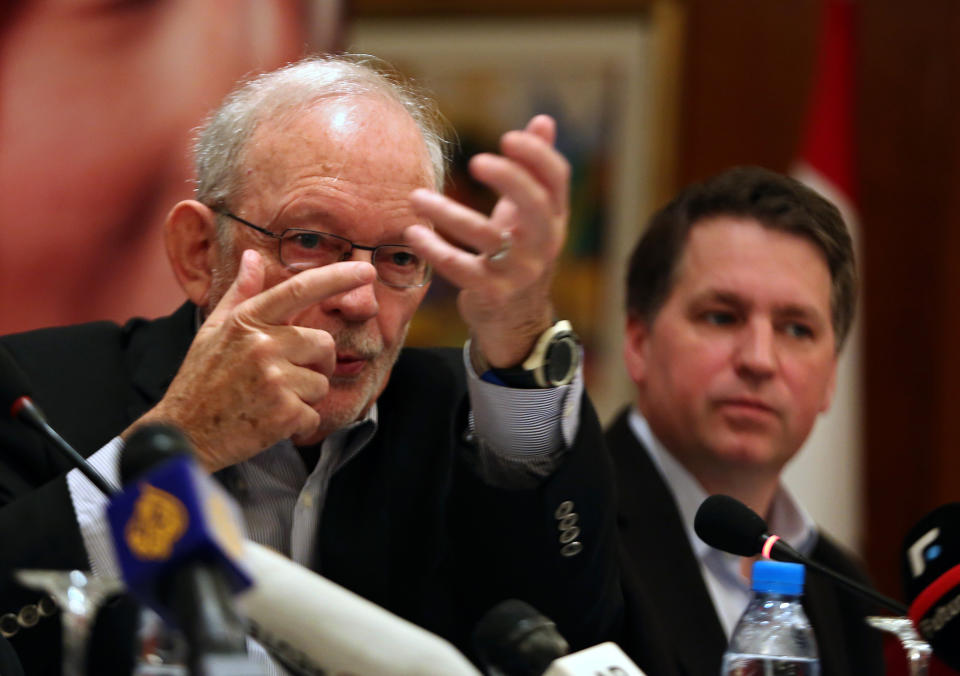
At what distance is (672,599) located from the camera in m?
1.95

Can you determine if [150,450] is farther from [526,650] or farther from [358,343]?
[358,343]

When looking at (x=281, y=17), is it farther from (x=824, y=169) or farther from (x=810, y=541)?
(x=824, y=169)

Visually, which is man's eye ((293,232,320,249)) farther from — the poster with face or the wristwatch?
the poster with face

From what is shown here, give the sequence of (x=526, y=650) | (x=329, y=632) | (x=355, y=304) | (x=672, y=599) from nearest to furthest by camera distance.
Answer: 1. (x=329, y=632)
2. (x=526, y=650)
3. (x=355, y=304)
4. (x=672, y=599)

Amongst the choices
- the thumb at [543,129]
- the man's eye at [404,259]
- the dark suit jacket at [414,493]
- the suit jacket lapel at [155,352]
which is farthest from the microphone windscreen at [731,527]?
the suit jacket lapel at [155,352]

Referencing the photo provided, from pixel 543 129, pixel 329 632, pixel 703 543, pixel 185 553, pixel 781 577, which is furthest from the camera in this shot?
pixel 703 543

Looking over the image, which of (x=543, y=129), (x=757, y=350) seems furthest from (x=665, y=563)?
(x=543, y=129)

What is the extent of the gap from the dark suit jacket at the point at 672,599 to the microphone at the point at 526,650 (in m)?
0.64

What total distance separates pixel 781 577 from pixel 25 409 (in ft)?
2.82

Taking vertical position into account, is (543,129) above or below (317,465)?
above

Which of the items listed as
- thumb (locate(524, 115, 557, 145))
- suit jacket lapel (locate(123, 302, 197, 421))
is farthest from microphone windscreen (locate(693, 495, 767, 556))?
suit jacket lapel (locate(123, 302, 197, 421))

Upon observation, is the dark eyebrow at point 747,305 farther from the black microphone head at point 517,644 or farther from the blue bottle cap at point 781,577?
the black microphone head at point 517,644

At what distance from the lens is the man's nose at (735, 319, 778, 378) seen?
2.12m

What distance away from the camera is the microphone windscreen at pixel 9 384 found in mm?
1159
